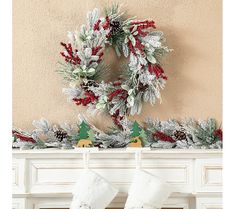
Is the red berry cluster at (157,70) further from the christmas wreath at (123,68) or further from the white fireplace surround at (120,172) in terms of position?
the white fireplace surround at (120,172)

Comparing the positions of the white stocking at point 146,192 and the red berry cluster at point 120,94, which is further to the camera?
the red berry cluster at point 120,94

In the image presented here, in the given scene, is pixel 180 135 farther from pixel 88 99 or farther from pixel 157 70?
pixel 88 99

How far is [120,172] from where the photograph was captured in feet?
7.57

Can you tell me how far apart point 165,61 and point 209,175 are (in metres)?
0.56

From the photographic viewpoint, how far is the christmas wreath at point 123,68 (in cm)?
229

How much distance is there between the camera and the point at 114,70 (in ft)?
7.85

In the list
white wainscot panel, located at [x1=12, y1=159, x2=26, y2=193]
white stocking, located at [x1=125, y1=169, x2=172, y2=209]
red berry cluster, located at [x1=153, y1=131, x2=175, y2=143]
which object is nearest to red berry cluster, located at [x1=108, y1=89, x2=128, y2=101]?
red berry cluster, located at [x1=153, y1=131, x2=175, y2=143]

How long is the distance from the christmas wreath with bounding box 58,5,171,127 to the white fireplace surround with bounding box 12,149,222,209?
21 cm

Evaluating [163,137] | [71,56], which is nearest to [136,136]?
[163,137]

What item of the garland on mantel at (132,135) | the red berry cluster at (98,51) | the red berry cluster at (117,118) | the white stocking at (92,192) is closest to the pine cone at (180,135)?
the garland on mantel at (132,135)

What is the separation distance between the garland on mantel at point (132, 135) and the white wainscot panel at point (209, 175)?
2.9 inches
